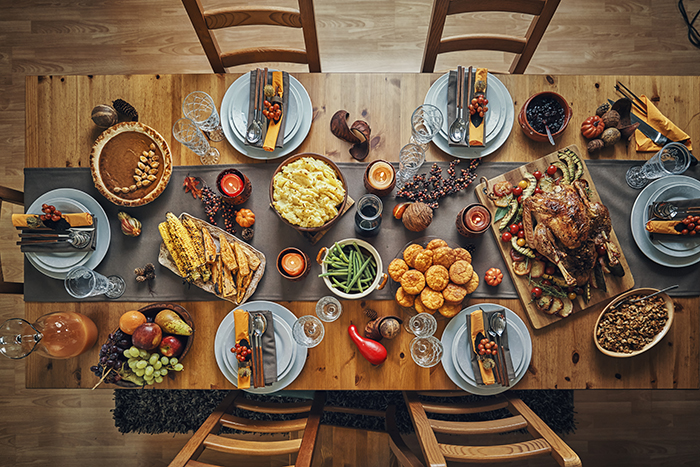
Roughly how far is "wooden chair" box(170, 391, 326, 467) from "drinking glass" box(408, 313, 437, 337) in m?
0.79

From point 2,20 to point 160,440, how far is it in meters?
3.88

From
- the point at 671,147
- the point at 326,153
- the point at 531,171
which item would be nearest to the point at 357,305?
the point at 326,153

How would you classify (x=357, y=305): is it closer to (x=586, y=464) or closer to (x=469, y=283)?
(x=469, y=283)

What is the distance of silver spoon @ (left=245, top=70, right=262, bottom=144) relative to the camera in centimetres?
182

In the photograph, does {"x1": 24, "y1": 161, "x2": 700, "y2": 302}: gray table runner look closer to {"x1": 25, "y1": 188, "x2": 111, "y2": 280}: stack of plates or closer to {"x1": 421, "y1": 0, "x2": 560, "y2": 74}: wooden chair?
{"x1": 25, "y1": 188, "x2": 111, "y2": 280}: stack of plates

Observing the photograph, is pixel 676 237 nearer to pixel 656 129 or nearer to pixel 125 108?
pixel 656 129

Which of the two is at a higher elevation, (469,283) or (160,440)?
(469,283)

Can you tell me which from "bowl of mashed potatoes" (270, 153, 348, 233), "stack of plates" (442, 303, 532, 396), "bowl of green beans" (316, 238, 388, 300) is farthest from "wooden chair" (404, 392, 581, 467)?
"bowl of mashed potatoes" (270, 153, 348, 233)

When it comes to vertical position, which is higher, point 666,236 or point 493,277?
point 666,236

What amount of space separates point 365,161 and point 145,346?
55.4 inches

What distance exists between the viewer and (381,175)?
177cm

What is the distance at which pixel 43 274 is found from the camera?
6.05 feet

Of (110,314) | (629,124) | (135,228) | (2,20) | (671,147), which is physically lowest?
(110,314)

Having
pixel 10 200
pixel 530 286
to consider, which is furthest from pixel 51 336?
pixel 530 286
